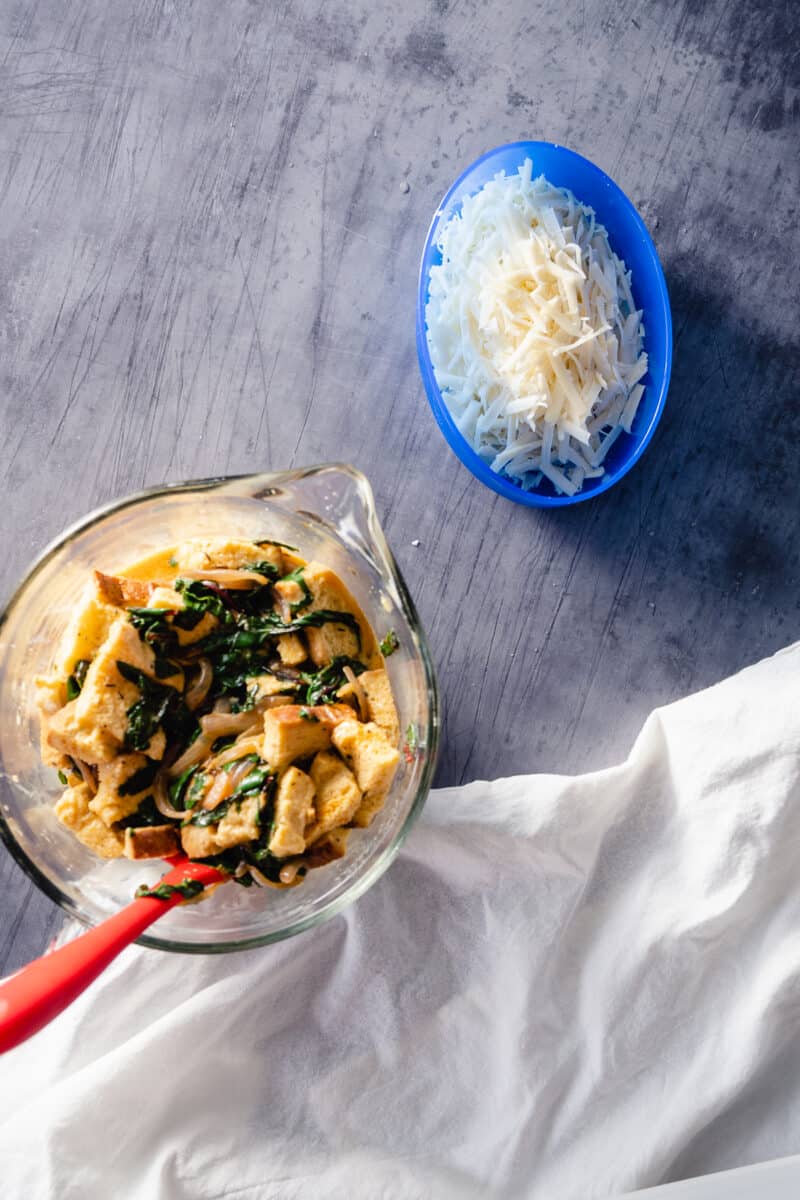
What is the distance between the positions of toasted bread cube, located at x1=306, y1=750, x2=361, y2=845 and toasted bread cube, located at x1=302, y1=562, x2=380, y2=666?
0.16 m

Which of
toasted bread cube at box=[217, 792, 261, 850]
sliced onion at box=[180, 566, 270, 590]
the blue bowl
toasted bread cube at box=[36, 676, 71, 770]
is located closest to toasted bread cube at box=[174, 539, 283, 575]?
sliced onion at box=[180, 566, 270, 590]

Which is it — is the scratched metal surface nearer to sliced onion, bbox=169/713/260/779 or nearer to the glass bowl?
the glass bowl

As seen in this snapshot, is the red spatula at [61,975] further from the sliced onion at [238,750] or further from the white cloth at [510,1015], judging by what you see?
the white cloth at [510,1015]

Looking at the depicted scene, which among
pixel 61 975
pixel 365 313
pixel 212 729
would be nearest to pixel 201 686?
pixel 212 729

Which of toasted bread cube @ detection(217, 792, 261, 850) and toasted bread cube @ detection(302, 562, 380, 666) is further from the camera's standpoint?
toasted bread cube @ detection(302, 562, 380, 666)

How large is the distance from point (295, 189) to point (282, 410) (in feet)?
1.41

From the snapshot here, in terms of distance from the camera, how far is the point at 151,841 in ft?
4.97

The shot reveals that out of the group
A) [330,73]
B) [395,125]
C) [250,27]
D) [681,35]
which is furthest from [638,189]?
[250,27]

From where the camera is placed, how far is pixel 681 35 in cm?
215

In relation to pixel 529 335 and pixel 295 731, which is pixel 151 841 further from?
pixel 529 335

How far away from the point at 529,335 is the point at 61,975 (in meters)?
1.28

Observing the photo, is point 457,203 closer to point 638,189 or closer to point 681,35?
point 638,189

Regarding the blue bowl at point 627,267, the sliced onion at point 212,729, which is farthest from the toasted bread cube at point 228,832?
the blue bowl at point 627,267

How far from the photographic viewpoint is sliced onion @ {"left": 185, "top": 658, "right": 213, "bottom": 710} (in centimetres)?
160
